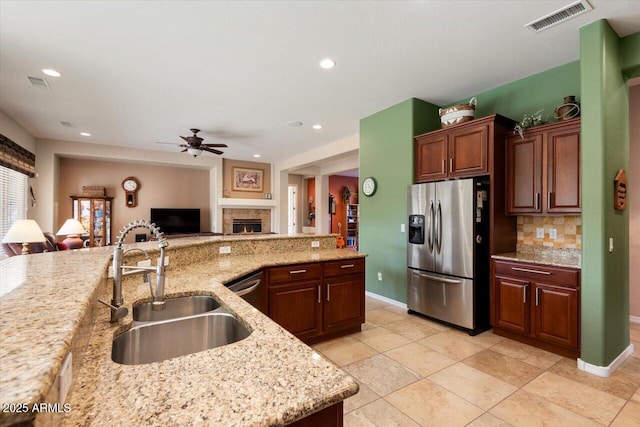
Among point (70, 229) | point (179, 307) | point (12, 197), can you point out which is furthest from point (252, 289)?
point (12, 197)

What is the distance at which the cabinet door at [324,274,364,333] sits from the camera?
2.97 metres

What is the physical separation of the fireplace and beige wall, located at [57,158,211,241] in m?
0.81

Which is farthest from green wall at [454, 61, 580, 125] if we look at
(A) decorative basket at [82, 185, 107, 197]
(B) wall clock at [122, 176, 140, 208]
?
(A) decorative basket at [82, 185, 107, 197]

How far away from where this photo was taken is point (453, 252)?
10.7 ft

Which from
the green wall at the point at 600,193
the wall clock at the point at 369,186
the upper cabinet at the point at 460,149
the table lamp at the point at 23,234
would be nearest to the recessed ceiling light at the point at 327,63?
the upper cabinet at the point at 460,149

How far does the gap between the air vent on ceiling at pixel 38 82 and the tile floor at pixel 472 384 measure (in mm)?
4140

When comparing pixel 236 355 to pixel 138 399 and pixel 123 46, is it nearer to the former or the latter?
pixel 138 399

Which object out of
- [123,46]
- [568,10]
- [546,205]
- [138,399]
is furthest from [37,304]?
[546,205]

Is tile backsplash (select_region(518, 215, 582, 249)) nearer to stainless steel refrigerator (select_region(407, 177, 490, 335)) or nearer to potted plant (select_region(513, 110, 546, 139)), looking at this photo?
stainless steel refrigerator (select_region(407, 177, 490, 335))

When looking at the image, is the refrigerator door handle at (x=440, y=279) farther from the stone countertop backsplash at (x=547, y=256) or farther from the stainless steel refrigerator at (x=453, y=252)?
the stone countertop backsplash at (x=547, y=256)

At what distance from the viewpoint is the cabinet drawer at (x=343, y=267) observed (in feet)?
9.71

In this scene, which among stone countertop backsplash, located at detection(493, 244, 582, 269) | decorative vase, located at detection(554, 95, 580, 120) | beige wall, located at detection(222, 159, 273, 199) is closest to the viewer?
stone countertop backsplash, located at detection(493, 244, 582, 269)

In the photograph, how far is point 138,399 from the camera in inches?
27.7

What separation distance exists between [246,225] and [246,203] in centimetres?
65
